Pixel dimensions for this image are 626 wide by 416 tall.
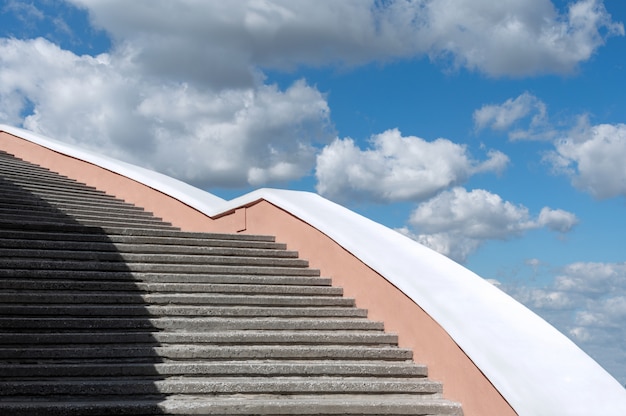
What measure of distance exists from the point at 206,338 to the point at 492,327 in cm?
179

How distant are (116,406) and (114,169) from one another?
23.6ft

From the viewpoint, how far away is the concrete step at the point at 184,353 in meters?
4.49

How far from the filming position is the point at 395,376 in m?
4.92

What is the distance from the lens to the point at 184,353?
15.3ft

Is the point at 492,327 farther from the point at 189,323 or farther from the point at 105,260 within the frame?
the point at 105,260

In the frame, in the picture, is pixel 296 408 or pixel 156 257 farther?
pixel 156 257

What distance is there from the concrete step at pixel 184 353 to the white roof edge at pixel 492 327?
52cm

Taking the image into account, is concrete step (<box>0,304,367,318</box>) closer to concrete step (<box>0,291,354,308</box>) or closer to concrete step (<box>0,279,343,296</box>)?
concrete step (<box>0,291,354,308</box>)

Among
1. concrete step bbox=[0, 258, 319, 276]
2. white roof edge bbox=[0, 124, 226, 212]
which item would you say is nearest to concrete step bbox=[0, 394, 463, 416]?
concrete step bbox=[0, 258, 319, 276]

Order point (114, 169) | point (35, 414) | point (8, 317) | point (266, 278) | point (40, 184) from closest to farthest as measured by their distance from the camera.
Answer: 1. point (35, 414)
2. point (8, 317)
3. point (266, 278)
4. point (40, 184)
5. point (114, 169)

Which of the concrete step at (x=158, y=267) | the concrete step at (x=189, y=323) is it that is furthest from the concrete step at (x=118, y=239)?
the concrete step at (x=189, y=323)

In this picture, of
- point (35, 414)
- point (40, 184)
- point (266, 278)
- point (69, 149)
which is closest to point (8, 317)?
point (35, 414)

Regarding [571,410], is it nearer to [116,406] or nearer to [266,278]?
[116,406]

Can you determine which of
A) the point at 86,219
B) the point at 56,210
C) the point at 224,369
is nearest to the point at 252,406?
the point at 224,369
